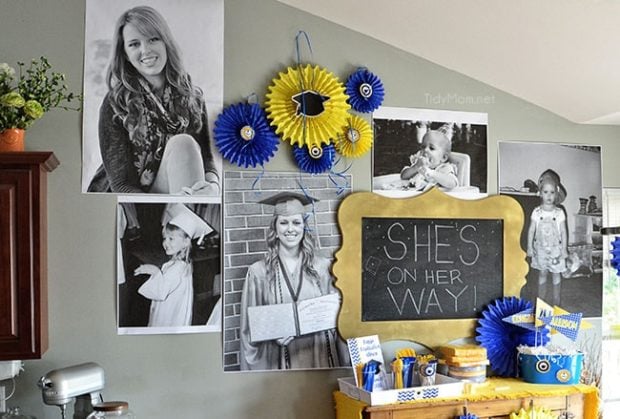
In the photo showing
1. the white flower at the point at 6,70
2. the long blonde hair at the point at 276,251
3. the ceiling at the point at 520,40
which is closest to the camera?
the white flower at the point at 6,70

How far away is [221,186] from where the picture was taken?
145 inches

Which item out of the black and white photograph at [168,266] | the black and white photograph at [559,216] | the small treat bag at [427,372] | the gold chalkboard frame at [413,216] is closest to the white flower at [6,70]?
the black and white photograph at [168,266]

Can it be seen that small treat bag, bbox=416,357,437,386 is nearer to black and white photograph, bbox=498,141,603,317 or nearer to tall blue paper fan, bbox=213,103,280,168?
black and white photograph, bbox=498,141,603,317

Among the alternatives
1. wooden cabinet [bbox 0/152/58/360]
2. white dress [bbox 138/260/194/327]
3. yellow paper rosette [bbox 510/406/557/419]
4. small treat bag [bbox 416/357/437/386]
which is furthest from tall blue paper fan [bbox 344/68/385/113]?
yellow paper rosette [bbox 510/406/557/419]

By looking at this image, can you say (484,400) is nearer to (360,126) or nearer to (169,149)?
(360,126)

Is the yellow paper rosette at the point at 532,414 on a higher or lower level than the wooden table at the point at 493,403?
lower

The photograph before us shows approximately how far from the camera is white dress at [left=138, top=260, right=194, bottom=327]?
3584 mm

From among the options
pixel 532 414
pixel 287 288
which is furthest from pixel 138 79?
pixel 532 414

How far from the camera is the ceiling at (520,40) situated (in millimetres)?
3391

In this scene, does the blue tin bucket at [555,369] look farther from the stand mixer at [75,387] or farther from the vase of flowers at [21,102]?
the vase of flowers at [21,102]

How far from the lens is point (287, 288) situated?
12.4 ft

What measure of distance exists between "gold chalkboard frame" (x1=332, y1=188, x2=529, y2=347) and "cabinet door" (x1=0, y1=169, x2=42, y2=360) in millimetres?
1376

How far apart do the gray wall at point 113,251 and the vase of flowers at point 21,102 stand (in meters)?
0.19

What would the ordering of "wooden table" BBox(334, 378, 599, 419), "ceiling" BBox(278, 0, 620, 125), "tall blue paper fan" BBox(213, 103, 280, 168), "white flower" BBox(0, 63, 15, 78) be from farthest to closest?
"tall blue paper fan" BBox(213, 103, 280, 168)
"wooden table" BBox(334, 378, 599, 419)
"ceiling" BBox(278, 0, 620, 125)
"white flower" BBox(0, 63, 15, 78)
